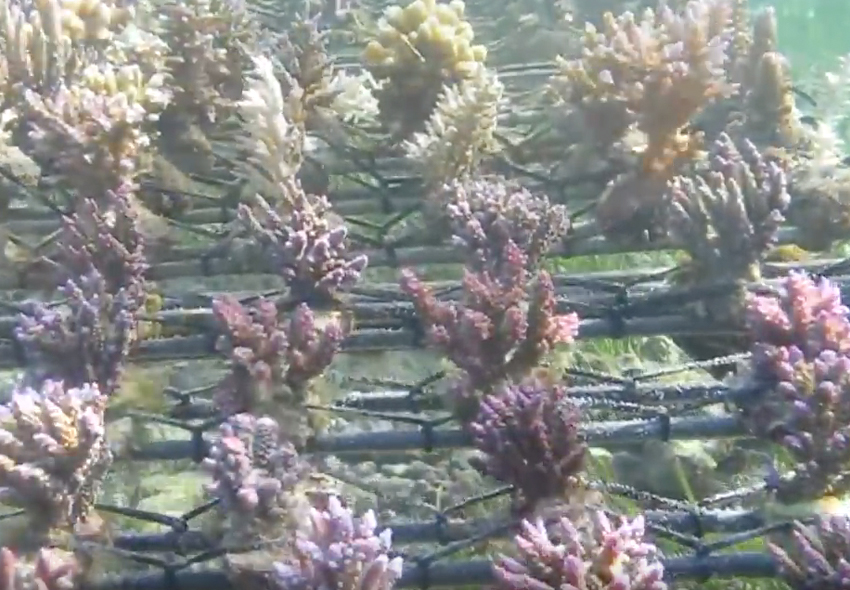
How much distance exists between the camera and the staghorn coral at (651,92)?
2.59 metres

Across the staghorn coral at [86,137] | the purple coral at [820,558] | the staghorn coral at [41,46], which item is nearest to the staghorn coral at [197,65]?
the staghorn coral at [41,46]

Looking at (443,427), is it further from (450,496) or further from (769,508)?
(769,508)

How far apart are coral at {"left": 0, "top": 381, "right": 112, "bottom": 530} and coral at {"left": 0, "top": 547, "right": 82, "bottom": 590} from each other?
0.07 m

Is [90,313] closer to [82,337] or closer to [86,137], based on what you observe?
[82,337]

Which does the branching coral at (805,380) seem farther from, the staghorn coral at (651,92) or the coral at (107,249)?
the coral at (107,249)

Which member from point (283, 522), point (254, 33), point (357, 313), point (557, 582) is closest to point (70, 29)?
point (254, 33)

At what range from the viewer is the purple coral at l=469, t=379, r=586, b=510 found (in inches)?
71.1

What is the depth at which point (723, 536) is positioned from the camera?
194cm

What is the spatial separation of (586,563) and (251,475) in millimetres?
659

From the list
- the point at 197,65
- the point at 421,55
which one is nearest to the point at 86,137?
the point at 197,65

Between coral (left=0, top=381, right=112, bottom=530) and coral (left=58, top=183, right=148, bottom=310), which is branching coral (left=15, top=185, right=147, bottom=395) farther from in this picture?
coral (left=0, top=381, right=112, bottom=530)

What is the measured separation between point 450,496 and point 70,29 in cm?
201

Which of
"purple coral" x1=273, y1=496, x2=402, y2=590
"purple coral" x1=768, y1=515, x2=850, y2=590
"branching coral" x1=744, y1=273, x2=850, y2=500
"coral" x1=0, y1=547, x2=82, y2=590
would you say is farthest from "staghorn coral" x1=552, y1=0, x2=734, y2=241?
"coral" x1=0, y1=547, x2=82, y2=590

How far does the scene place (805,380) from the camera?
73.7 inches
